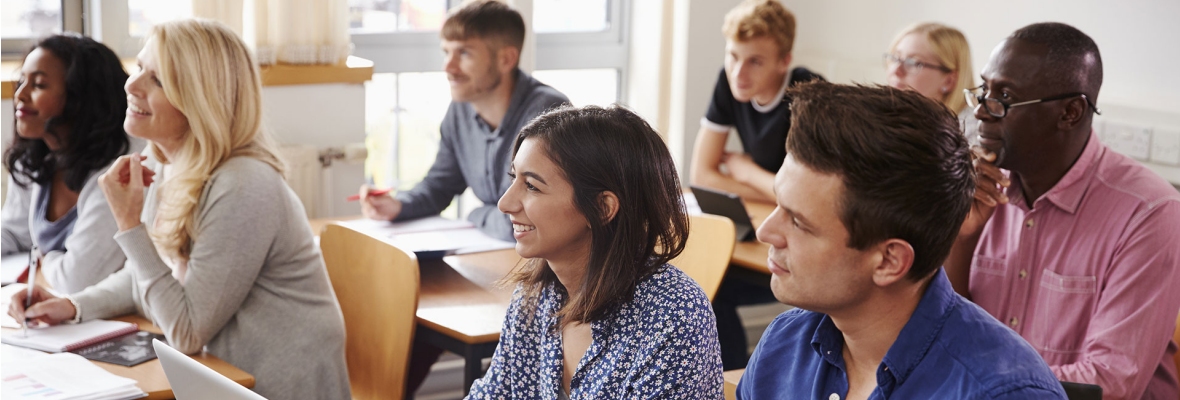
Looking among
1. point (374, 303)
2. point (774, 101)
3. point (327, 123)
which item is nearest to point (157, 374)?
point (374, 303)

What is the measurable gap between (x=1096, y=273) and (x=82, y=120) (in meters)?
2.23

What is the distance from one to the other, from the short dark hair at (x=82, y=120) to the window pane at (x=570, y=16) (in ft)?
5.30

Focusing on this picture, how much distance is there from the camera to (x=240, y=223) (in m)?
2.08

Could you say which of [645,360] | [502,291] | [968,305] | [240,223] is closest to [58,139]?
[240,223]

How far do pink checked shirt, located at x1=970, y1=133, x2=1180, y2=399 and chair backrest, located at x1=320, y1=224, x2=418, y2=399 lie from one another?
112 cm

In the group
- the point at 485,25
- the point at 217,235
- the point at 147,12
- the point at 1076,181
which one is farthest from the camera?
the point at 147,12

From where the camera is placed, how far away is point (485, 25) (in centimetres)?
321

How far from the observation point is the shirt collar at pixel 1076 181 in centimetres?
187

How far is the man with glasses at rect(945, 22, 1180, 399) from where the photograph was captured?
179cm

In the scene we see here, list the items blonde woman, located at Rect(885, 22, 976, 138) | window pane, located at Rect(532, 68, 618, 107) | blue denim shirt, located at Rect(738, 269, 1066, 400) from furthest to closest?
window pane, located at Rect(532, 68, 618, 107), blonde woman, located at Rect(885, 22, 976, 138), blue denim shirt, located at Rect(738, 269, 1066, 400)

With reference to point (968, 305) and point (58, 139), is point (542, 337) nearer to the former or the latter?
point (968, 305)

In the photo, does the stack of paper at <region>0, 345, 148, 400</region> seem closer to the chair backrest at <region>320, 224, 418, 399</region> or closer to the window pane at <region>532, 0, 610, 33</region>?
the chair backrest at <region>320, 224, 418, 399</region>

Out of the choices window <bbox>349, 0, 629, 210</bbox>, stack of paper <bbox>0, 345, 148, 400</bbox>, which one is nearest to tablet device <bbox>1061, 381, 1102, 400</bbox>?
stack of paper <bbox>0, 345, 148, 400</bbox>

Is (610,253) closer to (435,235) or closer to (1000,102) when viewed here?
(1000,102)
